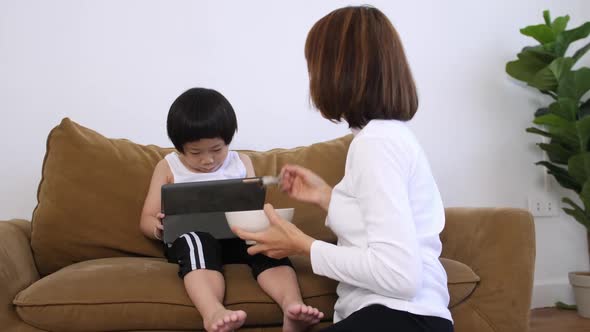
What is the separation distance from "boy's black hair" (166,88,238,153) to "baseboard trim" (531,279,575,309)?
78.8 inches

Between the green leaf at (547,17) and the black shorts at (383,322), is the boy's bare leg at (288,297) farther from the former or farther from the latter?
the green leaf at (547,17)

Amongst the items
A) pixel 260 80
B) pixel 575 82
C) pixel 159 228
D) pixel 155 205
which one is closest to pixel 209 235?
pixel 159 228

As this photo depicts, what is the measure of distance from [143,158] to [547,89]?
1.94 meters

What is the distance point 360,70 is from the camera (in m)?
1.16

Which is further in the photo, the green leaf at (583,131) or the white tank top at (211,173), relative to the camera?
the green leaf at (583,131)

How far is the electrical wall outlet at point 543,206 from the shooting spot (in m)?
2.97

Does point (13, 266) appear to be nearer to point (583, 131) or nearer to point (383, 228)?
point (383, 228)

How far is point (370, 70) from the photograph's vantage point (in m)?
1.17

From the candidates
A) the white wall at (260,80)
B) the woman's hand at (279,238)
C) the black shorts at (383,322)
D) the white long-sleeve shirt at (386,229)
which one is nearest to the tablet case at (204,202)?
the woman's hand at (279,238)

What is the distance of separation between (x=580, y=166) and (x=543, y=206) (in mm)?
397

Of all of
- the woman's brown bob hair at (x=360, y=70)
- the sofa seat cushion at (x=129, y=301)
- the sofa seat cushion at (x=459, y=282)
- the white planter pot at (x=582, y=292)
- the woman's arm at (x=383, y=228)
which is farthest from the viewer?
the white planter pot at (x=582, y=292)

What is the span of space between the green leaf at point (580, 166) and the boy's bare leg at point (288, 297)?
1745 mm

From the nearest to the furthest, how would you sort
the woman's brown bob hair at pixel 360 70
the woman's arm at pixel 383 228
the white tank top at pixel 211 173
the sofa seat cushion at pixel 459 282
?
the woman's arm at pixel 383 228 < the woman's brown bob hair at pixel 360 70 < the sofa seat cushion at pixel 459 282 < the white tank top at pixel 211 173

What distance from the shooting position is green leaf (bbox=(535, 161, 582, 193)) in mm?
2805
